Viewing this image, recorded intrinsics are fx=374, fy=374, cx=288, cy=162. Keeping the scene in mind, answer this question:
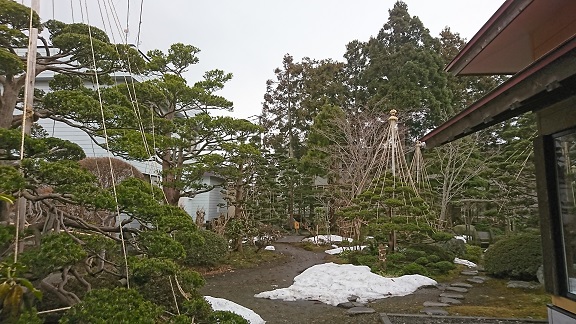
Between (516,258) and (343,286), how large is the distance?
3904mm

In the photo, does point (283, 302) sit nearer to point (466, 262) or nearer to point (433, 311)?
point (433, 311)

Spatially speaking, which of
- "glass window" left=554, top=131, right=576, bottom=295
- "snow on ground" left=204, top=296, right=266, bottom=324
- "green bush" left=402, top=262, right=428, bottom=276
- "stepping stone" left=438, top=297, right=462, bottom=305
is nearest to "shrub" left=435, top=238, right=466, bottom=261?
"green bush" left=402, top=262, right=428, bottom=276

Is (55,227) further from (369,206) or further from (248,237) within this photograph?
(248,237)

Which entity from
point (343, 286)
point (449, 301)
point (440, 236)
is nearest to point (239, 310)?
point (343, 286)

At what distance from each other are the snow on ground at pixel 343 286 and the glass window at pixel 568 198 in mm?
3637

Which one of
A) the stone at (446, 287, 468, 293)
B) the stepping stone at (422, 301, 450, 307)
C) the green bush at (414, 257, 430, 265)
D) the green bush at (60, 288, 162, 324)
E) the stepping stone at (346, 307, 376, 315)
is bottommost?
the stepping stone at (346, 307, 376, 315)

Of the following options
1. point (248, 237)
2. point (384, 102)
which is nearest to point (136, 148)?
point (248, 237)

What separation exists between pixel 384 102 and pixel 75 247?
17483 millimetres

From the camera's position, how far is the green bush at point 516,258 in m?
7.72

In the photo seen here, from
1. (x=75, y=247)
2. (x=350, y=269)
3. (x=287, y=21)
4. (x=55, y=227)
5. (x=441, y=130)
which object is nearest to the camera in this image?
(x=75, y=247)

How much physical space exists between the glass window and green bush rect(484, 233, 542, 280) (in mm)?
4895

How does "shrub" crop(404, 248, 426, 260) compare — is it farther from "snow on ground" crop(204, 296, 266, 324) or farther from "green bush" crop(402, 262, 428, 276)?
"snow on ground" crop(204, 296, 266, 324)

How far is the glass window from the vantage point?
3.38 m

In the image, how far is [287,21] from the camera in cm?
717
